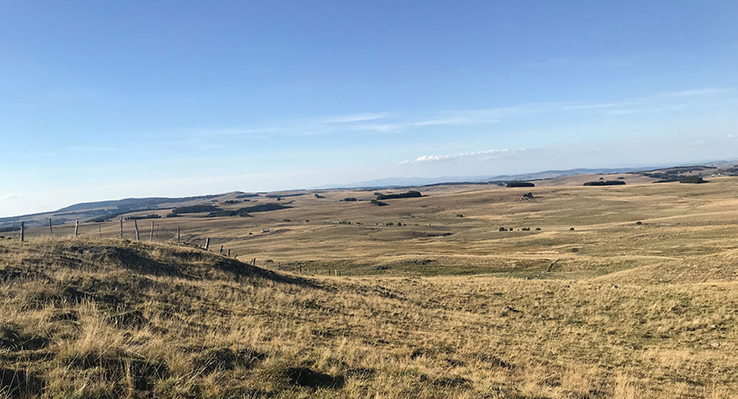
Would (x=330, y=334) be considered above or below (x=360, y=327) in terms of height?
above

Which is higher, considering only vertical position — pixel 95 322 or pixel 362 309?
pixel 95 322

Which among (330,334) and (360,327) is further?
(360,327)

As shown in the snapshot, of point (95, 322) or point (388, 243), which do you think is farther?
point (388, 243)

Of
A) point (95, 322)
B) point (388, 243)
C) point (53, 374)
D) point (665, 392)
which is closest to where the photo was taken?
point (53, 374)

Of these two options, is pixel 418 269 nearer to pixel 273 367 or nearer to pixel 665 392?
pixel 665 392

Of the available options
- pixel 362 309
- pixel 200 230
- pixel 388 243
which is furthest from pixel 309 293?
pixel 200 230

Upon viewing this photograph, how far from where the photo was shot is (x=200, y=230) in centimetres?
10594

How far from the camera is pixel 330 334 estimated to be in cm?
1373

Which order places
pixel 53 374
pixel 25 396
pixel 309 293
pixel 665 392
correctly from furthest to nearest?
pixel 309 293 < pixel 665 392 < pixel 53 374 < pixel 25 396

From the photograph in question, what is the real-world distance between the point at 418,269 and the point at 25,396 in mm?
39645

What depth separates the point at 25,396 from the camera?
551cm

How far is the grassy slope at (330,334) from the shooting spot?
278 inches

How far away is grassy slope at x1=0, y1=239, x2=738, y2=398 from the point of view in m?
7.05

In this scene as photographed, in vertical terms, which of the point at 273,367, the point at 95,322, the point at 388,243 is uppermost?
the point at 95,322
